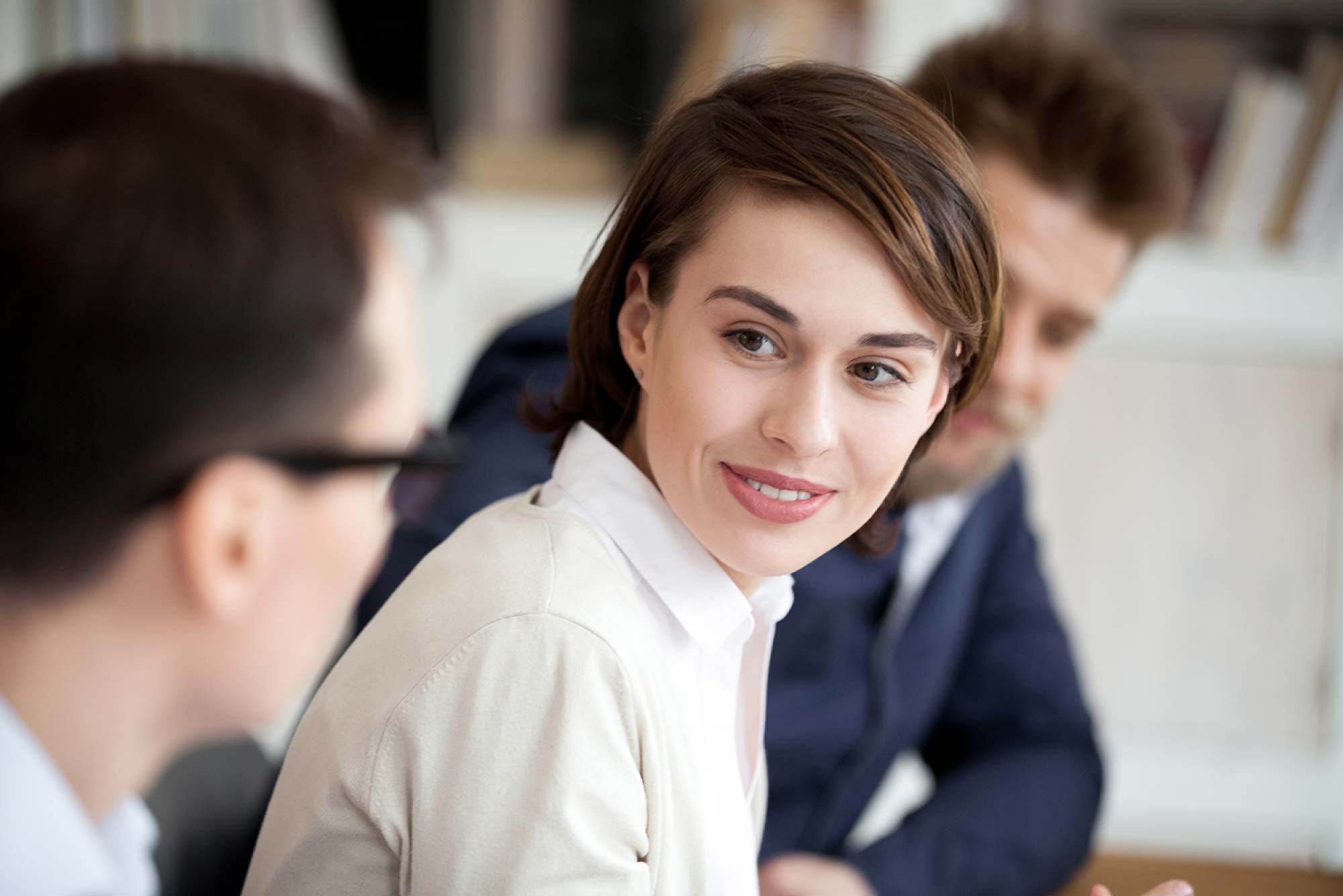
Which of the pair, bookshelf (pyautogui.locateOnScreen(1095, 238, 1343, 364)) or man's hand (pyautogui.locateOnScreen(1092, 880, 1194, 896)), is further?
bookshelf (pyautogui.locateOnScreen(1095, 238, 1343, 364))

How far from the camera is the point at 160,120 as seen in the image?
56 cm

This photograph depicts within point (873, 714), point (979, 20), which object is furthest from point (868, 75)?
point (979, 20)

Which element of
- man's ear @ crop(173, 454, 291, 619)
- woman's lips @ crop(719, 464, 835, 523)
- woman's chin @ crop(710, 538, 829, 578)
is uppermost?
man's ear @ crop(173, 454, 291, 619)

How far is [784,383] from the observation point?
77 centimetres

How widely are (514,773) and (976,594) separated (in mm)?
990

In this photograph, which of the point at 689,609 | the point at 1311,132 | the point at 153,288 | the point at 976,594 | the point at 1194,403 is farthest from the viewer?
the point at 1194,403

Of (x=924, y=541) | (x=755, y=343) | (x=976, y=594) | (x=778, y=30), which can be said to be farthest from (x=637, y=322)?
(x=778, y=30)

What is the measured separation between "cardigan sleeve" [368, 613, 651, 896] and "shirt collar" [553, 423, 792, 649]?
3.6 inches

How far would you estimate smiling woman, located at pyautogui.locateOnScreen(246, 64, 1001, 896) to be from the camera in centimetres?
73

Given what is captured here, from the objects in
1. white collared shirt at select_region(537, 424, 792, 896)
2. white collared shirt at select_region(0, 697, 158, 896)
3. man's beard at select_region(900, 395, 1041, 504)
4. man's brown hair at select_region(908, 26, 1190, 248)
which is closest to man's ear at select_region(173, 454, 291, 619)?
white collared shirt at select_region(0, 697, 158, 896)

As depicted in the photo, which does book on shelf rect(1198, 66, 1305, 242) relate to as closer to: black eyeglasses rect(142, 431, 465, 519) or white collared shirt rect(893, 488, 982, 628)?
white collared shirt rect(893, 488, 982, 628)

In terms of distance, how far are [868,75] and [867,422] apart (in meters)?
0.22

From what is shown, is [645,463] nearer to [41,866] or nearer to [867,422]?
[867,422]

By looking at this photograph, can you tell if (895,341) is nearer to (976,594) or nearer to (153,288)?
(153,288)
